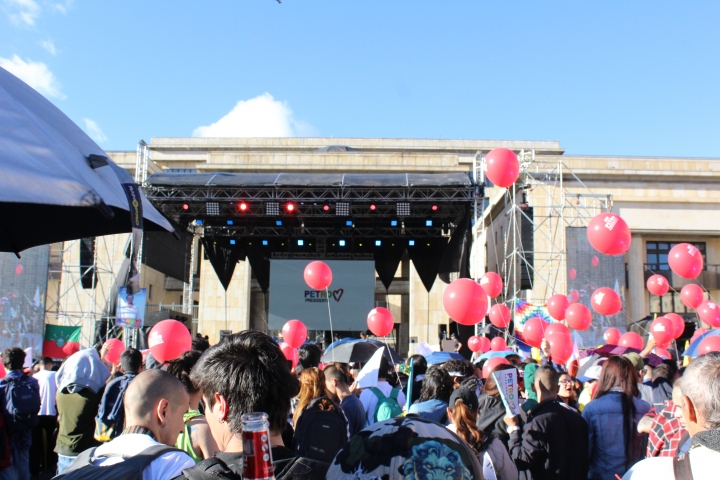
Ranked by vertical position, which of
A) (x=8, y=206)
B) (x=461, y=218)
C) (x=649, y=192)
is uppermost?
(x=649, y=192)

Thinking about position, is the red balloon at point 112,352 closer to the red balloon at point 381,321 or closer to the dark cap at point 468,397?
the red balloon at point 381,321

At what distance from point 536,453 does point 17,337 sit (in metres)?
14.3

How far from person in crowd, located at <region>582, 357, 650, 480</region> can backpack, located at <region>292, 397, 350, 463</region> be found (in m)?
1.65

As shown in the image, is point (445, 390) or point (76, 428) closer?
point (445, 390)

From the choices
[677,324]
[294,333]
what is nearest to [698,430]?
A: [294,333]

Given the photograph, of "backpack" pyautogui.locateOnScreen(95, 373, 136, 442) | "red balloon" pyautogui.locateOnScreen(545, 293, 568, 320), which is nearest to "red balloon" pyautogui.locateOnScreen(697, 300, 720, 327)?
"red balloon" pyautogui.locateOnScreen(545, 293, 568, 320)

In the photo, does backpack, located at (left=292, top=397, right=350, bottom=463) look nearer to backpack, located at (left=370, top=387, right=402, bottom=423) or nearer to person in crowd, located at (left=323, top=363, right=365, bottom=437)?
person in crowd, located at (left=323, top=363, right=365, bottom=437)

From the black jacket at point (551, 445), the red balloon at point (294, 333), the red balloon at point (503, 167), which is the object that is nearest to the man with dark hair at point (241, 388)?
the black jacket at point (551, 445)

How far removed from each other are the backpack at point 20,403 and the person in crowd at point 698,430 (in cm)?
498

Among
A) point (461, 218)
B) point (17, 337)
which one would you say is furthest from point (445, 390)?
point (17, 337)

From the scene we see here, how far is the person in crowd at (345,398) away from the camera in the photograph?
4219 mm

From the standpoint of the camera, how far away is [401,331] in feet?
103

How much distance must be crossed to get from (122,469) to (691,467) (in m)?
1.65

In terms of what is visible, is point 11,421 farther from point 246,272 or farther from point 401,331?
point 401,331
